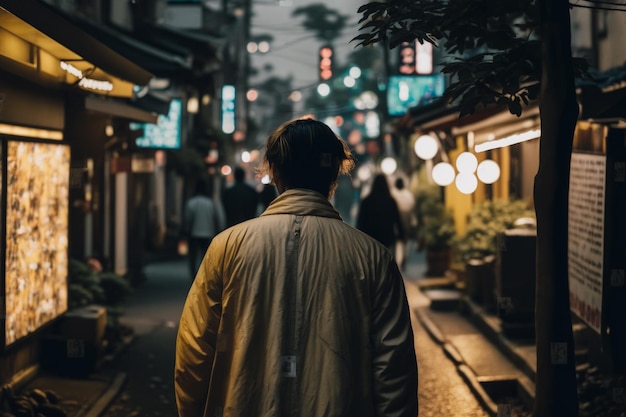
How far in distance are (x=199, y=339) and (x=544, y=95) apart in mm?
4301

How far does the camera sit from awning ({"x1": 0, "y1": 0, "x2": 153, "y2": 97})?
7359 millimetres

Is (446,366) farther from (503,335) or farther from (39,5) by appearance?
(39,5)

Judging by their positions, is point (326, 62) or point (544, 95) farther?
point (326, 62)

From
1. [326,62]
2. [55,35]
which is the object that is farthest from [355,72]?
[55,35]

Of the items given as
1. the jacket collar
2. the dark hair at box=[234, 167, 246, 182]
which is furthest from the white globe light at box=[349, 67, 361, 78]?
the jacket collar

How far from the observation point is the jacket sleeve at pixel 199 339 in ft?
12.8

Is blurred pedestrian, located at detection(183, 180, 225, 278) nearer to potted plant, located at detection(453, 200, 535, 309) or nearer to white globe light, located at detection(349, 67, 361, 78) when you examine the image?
potted plant, located at detection(453, 200, 535, 309)

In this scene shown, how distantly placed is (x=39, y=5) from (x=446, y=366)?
7134 millimetres

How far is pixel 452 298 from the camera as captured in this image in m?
16.9

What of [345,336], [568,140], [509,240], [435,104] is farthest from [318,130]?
[435,104]

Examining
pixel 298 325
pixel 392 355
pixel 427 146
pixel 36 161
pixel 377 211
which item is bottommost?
pixel 392 355

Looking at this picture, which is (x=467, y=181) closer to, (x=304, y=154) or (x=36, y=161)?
(x=36, y=161)

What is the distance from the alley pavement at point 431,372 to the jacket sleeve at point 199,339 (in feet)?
16.4

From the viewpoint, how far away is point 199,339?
154 inches
